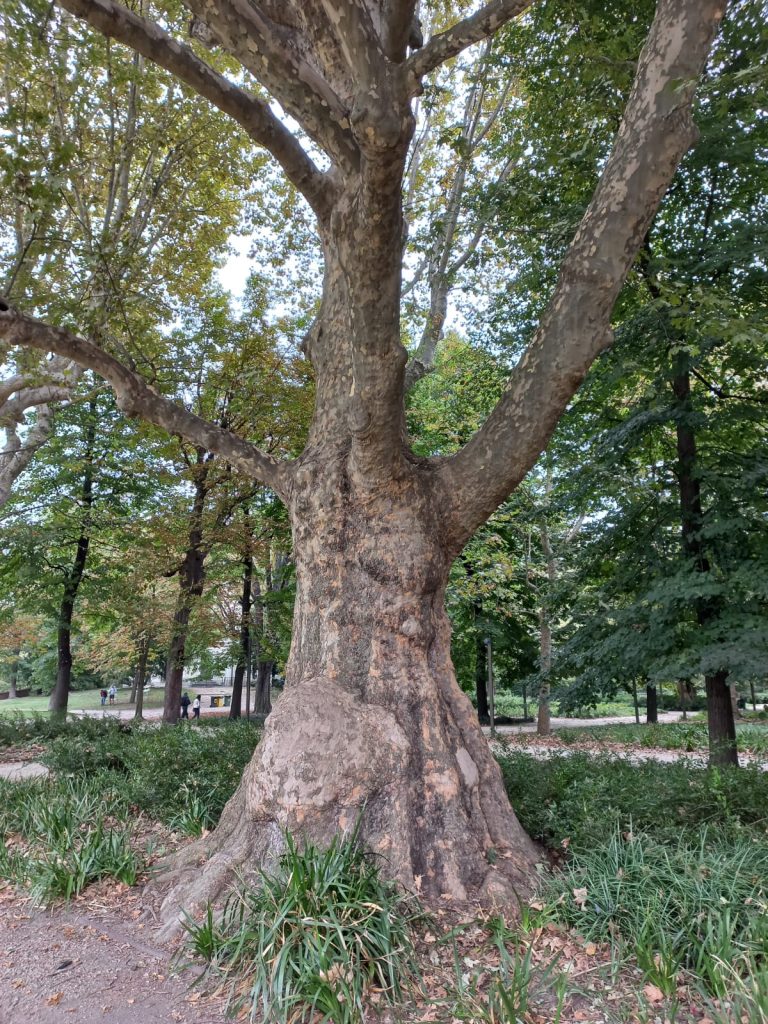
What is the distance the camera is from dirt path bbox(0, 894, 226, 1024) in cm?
300

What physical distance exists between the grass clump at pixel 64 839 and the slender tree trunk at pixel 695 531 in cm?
569

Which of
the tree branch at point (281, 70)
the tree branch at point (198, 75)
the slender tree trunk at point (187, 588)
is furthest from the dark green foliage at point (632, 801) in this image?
the slender tree trunk at point (187, 588)

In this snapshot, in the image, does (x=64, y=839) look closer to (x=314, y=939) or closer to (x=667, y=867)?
(x=314, y=939)

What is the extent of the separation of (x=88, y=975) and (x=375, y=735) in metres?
1.99

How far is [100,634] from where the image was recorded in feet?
65.4

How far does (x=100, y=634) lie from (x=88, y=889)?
1725cm

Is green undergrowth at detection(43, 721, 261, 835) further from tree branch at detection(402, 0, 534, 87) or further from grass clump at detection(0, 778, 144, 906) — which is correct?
tree branch at detection(402, 0, 534, 87)

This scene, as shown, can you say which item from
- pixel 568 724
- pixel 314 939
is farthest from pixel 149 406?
pixel 568 724

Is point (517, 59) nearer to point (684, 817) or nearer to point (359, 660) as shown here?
point (359, 660)

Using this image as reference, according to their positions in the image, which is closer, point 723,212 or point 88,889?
point 88,889

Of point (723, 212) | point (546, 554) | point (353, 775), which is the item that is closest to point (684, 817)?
point (353, 775)

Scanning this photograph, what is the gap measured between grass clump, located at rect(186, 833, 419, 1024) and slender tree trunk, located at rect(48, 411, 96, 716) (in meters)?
10.4


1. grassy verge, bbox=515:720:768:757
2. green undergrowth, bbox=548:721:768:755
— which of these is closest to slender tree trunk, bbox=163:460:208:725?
grassy verge, bbox=515:720:768:757

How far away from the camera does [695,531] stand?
6.80 metres
